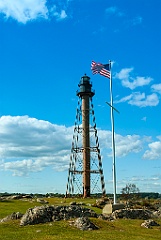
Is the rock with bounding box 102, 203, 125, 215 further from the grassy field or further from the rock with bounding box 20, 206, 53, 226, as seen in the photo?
the rock with bounding box 20, 206, 53, 226

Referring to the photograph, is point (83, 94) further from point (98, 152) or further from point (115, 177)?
point (115, 177)

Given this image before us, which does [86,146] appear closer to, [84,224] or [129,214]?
[129,214]

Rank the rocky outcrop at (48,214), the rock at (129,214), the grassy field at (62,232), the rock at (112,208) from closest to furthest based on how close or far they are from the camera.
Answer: the grassy field at (62,232)
the rocky outcrop at (48,214)
the rock at (129,214)
the rock at (112,208)

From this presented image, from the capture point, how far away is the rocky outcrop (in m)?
27.3

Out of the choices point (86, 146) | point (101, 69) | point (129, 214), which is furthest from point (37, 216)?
point (86, 146)

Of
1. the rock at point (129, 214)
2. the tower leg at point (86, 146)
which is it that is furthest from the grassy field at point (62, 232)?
the tower leg at point (86, 146)

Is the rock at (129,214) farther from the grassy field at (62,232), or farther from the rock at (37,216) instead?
the rock at (37,216)

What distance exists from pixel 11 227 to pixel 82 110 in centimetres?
6143

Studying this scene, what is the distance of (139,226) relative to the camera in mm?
31859

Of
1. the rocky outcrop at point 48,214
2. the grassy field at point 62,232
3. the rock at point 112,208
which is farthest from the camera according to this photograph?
the rock at point 112,208

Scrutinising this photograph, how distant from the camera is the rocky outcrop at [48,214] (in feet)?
89.6

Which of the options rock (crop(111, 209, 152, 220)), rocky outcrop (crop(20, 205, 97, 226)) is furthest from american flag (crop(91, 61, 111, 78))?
rocky outcrop (crop(20, 205, 97, 226))

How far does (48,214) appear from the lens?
2842cm

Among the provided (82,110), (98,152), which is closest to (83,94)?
(82,110)
